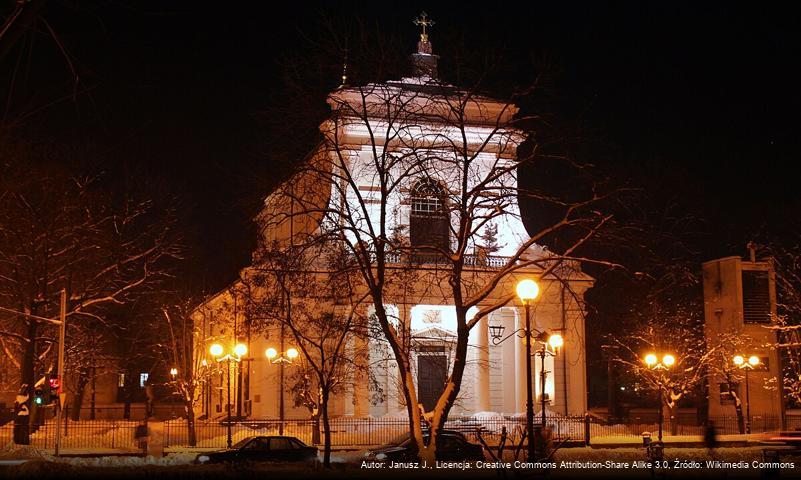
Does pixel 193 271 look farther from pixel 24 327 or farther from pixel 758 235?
pixel 758 235

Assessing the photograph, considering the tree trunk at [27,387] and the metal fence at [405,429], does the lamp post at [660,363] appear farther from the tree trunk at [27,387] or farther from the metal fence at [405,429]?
the tree trunk at [27,387]

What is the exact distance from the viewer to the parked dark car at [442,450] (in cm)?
2644

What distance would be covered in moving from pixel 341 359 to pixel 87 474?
20.6m

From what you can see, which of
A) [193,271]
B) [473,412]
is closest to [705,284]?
[473,412]

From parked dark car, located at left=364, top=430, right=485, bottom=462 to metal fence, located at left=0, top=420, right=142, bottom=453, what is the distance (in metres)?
11.1

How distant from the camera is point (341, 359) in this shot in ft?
109

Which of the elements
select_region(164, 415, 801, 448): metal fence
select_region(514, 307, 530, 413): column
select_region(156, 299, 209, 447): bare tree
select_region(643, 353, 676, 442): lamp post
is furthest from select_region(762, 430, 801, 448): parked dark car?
select_region(156, 299, 209, 447): bare tree

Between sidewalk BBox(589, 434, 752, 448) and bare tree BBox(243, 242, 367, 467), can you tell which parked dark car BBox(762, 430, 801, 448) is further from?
bare tree BBox(243, 242, 367, 467)

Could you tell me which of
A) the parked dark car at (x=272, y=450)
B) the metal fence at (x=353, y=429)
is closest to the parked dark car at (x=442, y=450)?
the parked dark car at (x=272, y=450)

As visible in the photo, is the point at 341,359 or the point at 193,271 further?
the point at 193,271

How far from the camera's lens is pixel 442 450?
2756 centimetres

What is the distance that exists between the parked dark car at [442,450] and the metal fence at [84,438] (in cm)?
1105

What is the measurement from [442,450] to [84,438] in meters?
17.4

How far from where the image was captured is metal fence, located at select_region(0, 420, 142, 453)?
1367 inches
